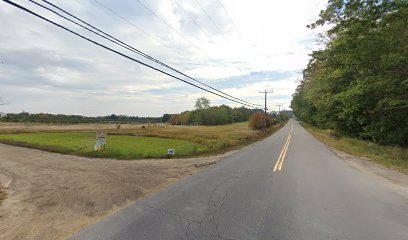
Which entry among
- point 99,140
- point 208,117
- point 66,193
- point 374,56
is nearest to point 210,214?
point 66,193

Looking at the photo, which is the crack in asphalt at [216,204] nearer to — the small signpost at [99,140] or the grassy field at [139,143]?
the grassy field at [139,143]

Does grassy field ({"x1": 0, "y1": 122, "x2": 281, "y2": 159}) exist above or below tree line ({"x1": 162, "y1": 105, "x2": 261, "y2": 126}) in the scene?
below

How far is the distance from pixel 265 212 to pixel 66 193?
7106mm

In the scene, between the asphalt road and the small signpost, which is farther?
the small signpost

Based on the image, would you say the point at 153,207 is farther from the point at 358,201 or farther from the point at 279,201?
the point at 358,201

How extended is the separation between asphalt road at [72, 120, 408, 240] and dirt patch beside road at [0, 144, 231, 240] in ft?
2.96

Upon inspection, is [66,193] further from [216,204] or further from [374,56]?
[374,56]

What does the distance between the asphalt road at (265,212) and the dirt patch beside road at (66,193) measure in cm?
90

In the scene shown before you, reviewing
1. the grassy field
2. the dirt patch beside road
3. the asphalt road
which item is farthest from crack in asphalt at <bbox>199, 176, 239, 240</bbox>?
the grassy field

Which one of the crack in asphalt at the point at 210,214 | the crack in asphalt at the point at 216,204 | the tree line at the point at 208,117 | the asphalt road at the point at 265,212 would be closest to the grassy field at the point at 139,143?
the crack in asphalt at the point at 216,204

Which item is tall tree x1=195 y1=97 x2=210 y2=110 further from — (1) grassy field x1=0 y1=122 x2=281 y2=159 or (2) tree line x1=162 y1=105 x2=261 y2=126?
(1) grassy field x1=0 y1=122 x2=281 y2=159

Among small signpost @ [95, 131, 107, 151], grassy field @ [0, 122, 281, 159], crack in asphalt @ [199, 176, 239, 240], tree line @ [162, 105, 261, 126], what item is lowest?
grassy field @ [0, 122, 281, 159]

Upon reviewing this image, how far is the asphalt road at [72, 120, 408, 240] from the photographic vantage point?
5523mm

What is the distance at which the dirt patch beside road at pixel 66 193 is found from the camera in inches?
258
